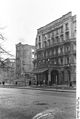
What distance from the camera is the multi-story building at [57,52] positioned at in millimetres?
1385

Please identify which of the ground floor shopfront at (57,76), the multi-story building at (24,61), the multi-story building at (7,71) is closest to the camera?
the ground floor shopfront at (57,76)

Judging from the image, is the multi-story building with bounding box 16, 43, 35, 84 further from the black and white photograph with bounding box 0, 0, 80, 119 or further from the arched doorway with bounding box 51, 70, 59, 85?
the arched doorway with bounding box 51, 70, 59, 85

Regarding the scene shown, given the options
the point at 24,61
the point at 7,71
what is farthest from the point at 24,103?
the point at 24,61

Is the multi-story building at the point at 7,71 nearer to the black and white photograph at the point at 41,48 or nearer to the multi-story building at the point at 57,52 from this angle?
the black and white photograph at the point at 41,48

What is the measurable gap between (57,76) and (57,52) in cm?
22

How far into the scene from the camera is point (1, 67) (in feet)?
7.13

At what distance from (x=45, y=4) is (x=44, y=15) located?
0.10 meters

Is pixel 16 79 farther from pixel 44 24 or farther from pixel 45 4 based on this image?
pixel 45 4

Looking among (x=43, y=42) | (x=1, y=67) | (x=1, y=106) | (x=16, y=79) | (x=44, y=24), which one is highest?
(x=44, y=24)

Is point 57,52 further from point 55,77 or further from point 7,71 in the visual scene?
point 7,71

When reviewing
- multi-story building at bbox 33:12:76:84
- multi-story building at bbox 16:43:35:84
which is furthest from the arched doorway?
multi-story building at bbox 16:43:35:84

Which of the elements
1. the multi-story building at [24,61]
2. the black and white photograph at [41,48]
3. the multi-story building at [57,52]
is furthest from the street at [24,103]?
the multi-story building at [57,52]

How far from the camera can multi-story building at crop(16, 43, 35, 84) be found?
164 cm

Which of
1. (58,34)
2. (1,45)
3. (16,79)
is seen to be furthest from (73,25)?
(1,45)
